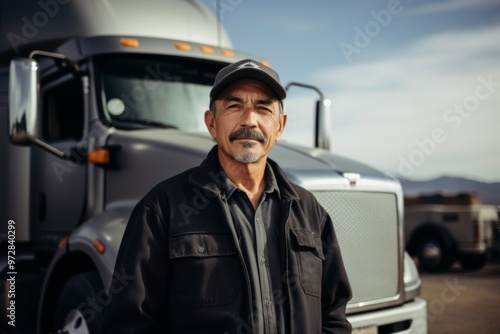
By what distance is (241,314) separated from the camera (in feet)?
7.32

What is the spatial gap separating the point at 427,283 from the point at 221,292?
987cm

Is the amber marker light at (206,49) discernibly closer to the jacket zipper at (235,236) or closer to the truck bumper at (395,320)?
the truck bumper at (395,320)

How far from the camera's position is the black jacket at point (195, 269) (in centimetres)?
217

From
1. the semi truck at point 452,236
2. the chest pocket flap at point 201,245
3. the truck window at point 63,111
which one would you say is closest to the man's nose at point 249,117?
the chest pocket flap at point 201,245

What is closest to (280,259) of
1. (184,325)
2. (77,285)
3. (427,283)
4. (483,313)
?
(184,325)

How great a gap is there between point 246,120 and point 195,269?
624 mm

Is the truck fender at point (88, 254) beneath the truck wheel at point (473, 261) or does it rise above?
above

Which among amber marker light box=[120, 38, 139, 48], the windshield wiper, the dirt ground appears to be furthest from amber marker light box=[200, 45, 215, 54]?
the dirt ground

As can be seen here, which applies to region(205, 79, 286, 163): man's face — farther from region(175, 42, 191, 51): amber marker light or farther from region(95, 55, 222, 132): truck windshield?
region(175, 42, 191, 51): amber marker light

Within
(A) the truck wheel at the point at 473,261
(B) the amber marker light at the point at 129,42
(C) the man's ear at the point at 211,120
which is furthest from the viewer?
(A) the truck wheel at the point at 473,261

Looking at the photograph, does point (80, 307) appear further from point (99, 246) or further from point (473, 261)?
point (473, 261)

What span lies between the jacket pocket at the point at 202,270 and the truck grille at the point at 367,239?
5.20 ft

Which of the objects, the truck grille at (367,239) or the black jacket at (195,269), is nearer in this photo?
the black jacket at (195,269)

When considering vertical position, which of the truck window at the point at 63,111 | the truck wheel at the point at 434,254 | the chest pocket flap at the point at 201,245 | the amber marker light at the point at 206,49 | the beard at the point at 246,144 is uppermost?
the amber marker light at the point at 206,49
